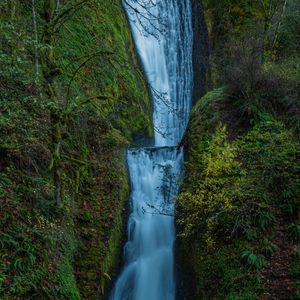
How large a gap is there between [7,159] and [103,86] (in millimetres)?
6142

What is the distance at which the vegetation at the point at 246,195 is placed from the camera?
7.05 m

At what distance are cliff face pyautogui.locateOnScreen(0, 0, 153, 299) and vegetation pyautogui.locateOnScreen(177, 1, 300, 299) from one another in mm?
2140

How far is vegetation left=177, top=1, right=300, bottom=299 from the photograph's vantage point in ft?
23.1

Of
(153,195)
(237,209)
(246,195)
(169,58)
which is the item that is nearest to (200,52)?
(169,58)

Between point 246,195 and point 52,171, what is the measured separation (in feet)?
14.3

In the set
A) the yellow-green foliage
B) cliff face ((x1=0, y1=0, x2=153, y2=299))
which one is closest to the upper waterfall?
cliff face ((x1=0, y1=0, x2=153, y2=299))

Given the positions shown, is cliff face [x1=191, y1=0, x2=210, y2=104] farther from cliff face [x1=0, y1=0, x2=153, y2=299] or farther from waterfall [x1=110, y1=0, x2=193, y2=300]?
cliff face [x1=0, y1=0, x2=153, y2=299]

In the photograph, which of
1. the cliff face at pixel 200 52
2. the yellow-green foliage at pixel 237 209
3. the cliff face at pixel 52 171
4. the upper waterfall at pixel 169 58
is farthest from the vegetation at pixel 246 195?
the cliff face at pixel 200 52

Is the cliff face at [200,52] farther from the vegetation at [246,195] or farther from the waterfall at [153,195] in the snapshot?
the vegetation at [246,195]

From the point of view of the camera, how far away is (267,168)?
848cm

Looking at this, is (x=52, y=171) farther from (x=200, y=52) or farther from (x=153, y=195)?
(x=200, y=52)

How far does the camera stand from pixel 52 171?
762cm

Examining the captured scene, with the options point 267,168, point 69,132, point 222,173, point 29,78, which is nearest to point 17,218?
point 29,78

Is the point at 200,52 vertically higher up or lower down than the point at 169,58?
higher up
